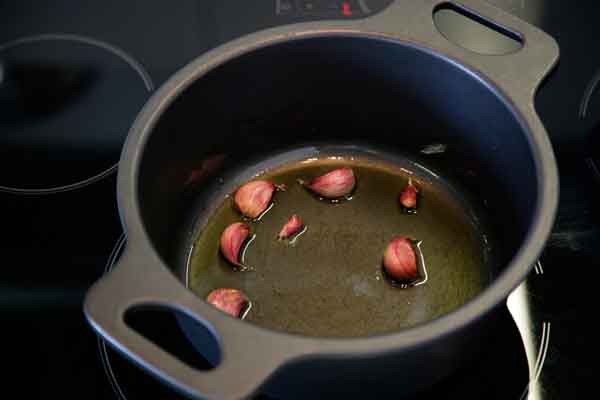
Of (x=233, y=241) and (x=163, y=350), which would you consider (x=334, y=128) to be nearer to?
(x=233, y=241)

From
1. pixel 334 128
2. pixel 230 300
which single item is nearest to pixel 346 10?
pixel 334 128

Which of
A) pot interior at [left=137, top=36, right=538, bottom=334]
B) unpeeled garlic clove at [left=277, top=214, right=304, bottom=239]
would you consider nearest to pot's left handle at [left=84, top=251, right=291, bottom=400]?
pot interior at [left=137, top=36, right=538, bottom=334]

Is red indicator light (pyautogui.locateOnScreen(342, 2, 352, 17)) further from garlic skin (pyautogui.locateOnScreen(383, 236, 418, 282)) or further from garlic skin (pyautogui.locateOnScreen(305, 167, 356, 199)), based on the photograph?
garlic skin (pyautogui.locateOnScreen(383, 236, 418, 282))

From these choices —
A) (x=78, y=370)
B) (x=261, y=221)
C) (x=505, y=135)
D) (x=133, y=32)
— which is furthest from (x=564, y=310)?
(x=133, y=32)

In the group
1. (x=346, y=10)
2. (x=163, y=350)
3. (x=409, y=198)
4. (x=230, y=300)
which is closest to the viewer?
(x=163, y=350)

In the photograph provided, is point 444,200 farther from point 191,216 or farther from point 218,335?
point 218,335

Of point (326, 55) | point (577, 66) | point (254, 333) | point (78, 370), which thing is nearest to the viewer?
point (254, 333)

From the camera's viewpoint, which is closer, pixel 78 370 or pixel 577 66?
pixel 78 370
